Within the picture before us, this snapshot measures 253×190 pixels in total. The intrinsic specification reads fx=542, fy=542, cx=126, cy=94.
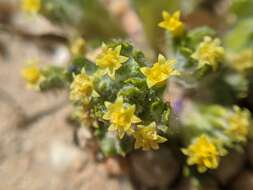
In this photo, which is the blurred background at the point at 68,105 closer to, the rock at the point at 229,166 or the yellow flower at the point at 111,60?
the rock at the point at 229,166

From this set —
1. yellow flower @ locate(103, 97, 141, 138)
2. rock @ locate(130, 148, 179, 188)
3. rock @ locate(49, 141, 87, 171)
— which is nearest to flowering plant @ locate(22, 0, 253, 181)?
yellow flower @ locate(103, 97, 141, 138)

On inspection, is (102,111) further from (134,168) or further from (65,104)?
(65,104)

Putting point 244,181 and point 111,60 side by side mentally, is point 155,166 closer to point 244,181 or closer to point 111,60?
point 244,181

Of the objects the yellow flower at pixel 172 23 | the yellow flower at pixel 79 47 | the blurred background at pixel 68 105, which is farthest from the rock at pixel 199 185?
the yellow flower at pixel 79 47

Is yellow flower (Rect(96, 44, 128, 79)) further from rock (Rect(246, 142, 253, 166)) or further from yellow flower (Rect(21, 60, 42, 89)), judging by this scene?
rock (Rect(246, 142, 253, 166))

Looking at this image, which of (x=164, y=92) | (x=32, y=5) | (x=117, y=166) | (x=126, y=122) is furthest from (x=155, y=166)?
(x=32, y=5)

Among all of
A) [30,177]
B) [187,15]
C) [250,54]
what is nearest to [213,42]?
[250,54]
